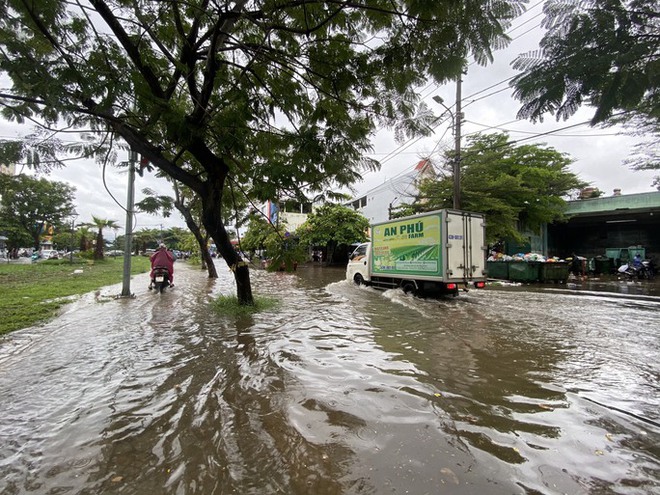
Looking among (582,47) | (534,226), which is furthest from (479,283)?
(534,226)

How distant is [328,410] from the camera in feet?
9.86

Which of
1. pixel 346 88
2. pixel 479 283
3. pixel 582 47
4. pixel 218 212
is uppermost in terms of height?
pixel 346 88

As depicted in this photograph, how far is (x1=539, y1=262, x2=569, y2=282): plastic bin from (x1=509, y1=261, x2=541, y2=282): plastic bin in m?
0.24

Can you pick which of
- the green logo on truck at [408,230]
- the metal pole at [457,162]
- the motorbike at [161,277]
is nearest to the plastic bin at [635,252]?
the metal pole at [457,162]

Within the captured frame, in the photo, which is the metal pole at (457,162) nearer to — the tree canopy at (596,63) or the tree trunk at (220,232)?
the tree trunk at (220,232)

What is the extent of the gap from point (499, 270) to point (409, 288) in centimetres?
812

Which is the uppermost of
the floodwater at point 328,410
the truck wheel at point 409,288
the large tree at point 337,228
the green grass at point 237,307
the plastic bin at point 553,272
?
the large tree at point 337,228

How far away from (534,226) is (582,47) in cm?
2107

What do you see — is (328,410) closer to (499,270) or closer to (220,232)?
(220,232)

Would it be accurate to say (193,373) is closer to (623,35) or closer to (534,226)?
(623,35)

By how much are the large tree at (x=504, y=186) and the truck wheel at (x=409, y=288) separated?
24.8 feet

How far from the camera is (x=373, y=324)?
665 cm

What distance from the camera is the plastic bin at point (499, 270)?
1622cm

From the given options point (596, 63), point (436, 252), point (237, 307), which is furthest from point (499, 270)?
point (596, 63)
